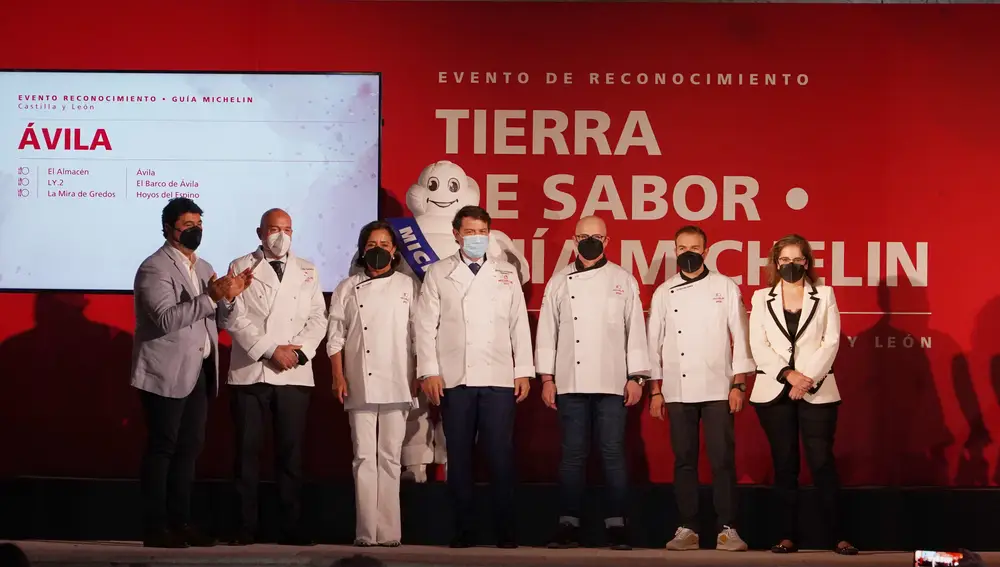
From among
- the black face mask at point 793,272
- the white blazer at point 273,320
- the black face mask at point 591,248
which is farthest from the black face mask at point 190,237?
the black face mask at point 793,272

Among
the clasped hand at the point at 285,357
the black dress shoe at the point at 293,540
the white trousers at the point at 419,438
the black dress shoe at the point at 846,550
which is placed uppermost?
the clasped hand at the point at 285,357

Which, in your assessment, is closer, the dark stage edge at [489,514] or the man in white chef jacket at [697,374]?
the man in white chef jacket at [697,374]

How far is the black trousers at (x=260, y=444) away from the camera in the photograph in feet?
18.6

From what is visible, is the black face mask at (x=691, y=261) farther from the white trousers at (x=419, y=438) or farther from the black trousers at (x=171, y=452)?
the black trousers at (x=171, y=452)

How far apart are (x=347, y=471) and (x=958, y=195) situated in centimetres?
352

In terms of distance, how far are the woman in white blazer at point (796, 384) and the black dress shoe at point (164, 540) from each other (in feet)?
8.79

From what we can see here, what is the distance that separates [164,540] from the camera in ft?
18.1

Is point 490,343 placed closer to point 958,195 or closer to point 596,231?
point 596,231

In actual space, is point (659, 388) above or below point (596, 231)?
below

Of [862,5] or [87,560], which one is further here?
[862,5]

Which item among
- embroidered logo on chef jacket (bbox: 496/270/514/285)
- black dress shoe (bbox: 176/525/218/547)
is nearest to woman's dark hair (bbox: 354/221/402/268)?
embroidered logo on chef jacket (bbox: 496/270/514/285)

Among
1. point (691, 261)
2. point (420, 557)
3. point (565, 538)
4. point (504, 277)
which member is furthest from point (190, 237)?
point (691, 261)

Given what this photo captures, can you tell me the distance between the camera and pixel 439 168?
6.25 meters

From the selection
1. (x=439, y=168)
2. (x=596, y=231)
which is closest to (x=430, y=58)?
(x=439, y=168)
